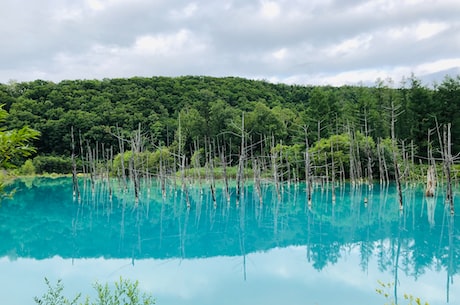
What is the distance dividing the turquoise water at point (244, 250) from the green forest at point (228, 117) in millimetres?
8249

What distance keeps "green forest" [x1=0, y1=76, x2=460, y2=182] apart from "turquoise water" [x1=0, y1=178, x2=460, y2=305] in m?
8.25

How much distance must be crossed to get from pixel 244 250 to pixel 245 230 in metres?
2.52

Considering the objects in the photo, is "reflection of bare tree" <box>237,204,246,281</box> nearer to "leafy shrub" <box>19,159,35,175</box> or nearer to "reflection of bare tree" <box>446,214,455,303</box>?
"reflection of bare tree" <box>446,214,455,303</box>

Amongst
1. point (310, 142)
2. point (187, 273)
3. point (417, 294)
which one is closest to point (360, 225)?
point (417, 294)

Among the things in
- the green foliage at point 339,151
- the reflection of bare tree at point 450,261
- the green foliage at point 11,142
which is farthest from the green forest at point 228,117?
the green foliage at point 11,142

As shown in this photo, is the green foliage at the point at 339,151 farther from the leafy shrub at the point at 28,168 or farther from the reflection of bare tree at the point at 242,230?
the leafy shrub at the point at 28,168

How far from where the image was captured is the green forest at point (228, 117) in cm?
2858

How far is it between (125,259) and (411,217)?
10.5 meters

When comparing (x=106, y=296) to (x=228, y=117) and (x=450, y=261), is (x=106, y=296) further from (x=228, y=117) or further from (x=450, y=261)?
(x=228, y=117)

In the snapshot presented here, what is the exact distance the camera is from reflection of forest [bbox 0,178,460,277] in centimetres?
1027

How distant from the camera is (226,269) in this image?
29.2ft

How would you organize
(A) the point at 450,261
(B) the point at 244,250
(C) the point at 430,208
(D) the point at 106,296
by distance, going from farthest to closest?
(C) the point at 430,208 < (B) the point at 244,250 < (A) the point at 450,261 < (D) the point at 106,296

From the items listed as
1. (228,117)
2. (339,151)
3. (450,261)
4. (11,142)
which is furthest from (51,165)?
(11,142)

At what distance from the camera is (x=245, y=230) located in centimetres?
1312
